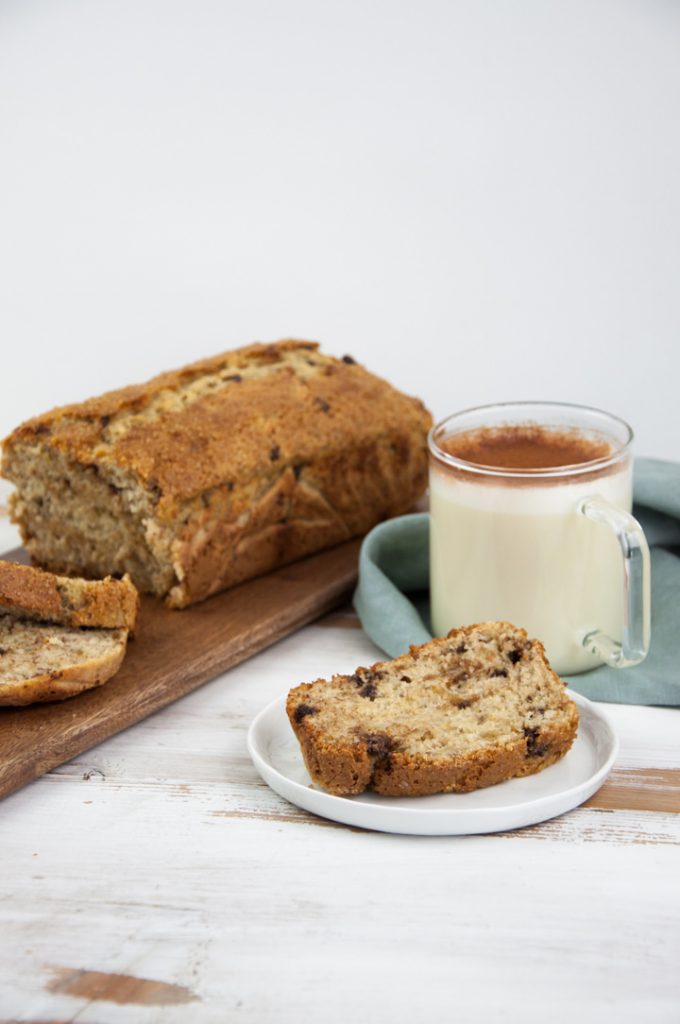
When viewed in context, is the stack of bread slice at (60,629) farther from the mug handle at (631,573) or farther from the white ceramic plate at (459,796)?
the mug handle at (631,573)

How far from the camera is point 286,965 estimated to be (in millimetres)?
2131

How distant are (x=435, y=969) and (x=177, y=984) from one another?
464 mm

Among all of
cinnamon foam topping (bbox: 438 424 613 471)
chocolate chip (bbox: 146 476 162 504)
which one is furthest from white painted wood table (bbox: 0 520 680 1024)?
chocolate chip (bbox: 146 476 162 504)

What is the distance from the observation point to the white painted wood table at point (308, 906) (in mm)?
2053

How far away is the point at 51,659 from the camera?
292cm

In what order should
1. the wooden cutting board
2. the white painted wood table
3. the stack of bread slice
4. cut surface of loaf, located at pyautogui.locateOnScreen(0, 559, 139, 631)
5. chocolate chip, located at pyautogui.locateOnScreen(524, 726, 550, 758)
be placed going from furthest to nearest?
1. cut surface of loaf, located at pyautogui.locateOnScreen(0, 559, 139, 631)
2. the stack of bread slice
3. the wooden cutting board
4. chocolate chip, located at pyautogui.locateOnScreen(524, 726, 550, 758)
5. the white painted wood table

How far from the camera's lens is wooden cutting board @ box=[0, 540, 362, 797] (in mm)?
2738

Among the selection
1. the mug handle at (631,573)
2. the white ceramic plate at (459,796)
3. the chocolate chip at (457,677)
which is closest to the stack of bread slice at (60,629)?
the white ceramic plate at (459,796)

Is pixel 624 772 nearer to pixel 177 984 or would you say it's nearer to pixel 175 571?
pixel 177 984

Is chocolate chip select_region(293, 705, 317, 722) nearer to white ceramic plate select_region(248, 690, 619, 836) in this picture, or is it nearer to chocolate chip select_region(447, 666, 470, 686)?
white ceramic plate select_region(248, 690, 619, 836)

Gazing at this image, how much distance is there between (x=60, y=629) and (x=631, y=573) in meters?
1.47

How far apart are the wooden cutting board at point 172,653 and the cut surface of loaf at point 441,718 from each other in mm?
518

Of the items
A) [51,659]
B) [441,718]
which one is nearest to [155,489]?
[51,659]

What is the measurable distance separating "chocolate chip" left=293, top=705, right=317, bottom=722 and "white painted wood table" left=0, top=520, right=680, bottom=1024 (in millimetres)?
210
